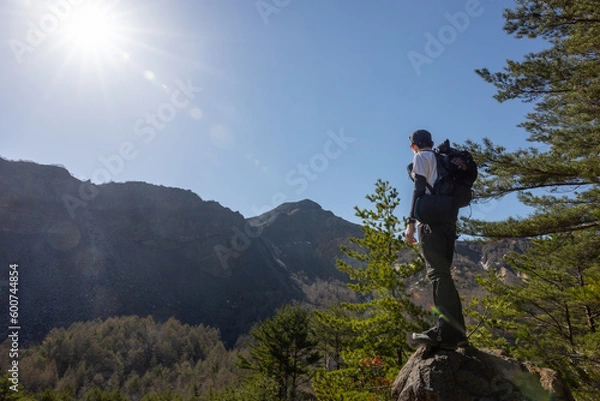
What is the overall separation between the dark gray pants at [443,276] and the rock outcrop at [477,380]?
0.27 m

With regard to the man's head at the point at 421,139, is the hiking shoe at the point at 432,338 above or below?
below

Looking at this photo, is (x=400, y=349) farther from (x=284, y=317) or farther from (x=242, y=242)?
(x=242, y=242)

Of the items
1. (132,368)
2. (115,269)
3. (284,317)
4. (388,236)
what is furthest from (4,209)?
(388,236)

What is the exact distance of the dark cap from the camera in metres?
3.92

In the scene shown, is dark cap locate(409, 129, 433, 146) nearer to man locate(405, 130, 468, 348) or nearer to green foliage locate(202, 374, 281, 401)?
man locate(405, 130, 468, 348)

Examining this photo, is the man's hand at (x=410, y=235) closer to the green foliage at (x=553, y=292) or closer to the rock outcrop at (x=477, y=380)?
the rock outcrop at (x=477, y=380)

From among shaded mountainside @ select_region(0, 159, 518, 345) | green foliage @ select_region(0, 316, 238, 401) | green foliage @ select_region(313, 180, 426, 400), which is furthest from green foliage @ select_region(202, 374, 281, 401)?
shaded mountainside @ select_region(0, 159, 518, 345)

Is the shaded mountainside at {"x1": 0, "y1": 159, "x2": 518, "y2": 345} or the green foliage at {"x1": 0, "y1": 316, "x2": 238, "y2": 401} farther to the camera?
the shaded mountainside at {"x1": 0, "y1": 159, "x2": 518, "y2": 345}

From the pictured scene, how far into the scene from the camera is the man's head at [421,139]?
12.8 feet

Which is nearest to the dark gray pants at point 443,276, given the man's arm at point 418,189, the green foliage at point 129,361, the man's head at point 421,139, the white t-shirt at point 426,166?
the man's arm at point 418,189

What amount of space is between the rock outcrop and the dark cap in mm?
2342

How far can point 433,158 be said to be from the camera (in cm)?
368

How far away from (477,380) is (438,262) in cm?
120

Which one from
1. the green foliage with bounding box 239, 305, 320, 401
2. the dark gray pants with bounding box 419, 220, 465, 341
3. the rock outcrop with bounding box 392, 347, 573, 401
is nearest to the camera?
the rock outcrop with bounding box 392, 347, 573, 401
